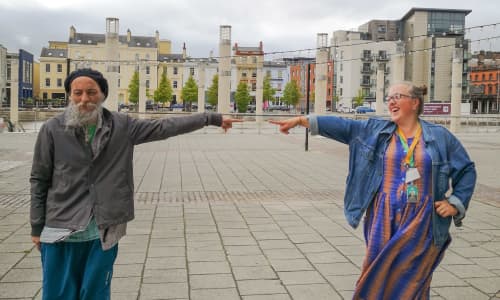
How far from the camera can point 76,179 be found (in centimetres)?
309

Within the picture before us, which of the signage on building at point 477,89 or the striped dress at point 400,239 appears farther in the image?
the signage on building at point 477,89

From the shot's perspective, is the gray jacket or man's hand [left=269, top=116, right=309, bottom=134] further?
man's hand [left=269, top=116, right=309, bottom=134]

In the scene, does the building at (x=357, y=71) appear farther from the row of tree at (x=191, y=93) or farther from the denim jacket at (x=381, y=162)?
the denim jacket at (x=381, y=162)

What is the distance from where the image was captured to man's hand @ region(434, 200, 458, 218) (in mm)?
3299

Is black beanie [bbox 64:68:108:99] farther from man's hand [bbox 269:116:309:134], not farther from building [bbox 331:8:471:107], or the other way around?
building [bbox 331:8:471:107]

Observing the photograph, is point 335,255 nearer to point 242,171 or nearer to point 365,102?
point 242,171

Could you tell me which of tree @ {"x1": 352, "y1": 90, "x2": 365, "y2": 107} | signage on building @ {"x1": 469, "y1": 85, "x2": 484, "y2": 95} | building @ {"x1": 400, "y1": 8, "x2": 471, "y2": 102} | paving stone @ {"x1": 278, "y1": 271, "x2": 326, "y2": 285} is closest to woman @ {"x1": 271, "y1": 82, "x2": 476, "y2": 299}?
paving stone @ {"x1": 278, "y1": 271, "x2": 326, "y2": 285}

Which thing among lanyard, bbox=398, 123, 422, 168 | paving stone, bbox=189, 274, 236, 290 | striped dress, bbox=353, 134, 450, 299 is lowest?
paving stone, bbox=189, 274, 236, 290

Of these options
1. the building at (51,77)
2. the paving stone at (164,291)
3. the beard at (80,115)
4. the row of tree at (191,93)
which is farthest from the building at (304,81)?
the beard at (80,115)

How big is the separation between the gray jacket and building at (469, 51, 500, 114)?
9050cm

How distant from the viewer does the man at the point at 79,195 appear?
121 inches

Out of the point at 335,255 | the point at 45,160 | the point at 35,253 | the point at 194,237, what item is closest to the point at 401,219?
the point at 45,160

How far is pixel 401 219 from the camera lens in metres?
3.33

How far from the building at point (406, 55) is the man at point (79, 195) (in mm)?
72305
